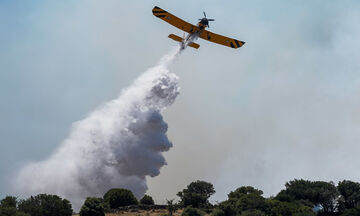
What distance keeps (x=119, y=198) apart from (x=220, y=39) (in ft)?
107

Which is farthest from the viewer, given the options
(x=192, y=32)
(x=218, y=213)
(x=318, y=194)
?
(x=318, y=194)

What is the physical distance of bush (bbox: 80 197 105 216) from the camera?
2773 inches

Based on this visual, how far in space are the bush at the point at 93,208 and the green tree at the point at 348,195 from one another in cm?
4300

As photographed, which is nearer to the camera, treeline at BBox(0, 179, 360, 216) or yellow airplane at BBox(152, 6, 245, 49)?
treeline at BBox(0, 179, 360, 216)

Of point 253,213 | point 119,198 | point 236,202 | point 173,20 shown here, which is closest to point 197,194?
point 236,202

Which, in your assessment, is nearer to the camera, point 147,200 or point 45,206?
point 45,206

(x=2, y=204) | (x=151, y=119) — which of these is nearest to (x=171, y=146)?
(x=151, y=119)

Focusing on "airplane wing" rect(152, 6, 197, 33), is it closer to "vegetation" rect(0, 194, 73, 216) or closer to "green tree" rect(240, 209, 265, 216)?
"green tree" rect(240, 209, 265, 216)

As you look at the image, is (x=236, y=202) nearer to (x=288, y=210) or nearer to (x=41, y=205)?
(x=288, y=210)

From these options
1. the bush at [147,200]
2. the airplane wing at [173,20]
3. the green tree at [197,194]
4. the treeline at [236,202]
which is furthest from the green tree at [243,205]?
the airplane wing at [173,20]

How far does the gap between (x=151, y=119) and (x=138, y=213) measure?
21492 mm

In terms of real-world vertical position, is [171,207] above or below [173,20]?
below

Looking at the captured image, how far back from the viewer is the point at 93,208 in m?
70.9

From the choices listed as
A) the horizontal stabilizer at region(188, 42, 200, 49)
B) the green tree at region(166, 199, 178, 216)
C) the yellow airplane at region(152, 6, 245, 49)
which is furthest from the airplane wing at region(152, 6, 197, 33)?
the green tree at region(166, 199, 178, 216)
